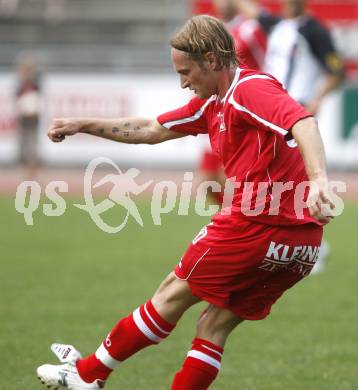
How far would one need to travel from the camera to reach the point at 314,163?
3.82 m

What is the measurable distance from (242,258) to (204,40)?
3.12 ft

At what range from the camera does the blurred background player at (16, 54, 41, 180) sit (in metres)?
16.9

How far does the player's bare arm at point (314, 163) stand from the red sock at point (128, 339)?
3.59 ft

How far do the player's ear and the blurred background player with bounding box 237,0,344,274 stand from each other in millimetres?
4540

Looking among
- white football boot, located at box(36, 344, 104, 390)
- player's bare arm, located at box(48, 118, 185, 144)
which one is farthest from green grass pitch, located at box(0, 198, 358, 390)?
player's bare arm, located at box(48, 118, 185, 144)

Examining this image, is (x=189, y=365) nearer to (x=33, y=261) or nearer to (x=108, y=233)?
(x=33, y=261)

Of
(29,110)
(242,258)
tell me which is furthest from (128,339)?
(29,110)

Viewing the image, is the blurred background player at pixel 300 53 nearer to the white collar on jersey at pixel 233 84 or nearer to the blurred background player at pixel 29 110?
the white collar on jersey at pixel 233 84

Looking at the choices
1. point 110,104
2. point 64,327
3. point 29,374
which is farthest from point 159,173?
point 29,374

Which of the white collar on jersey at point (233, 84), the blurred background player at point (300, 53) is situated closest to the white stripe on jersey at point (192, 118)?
the white collar on jersey at point (233, 84)

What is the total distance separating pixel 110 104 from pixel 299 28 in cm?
1024

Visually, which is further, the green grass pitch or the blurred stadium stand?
the blurred stadium stand

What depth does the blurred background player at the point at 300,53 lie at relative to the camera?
884 centimetres

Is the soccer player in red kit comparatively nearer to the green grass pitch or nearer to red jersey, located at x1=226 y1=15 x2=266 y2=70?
the green grass pitch
